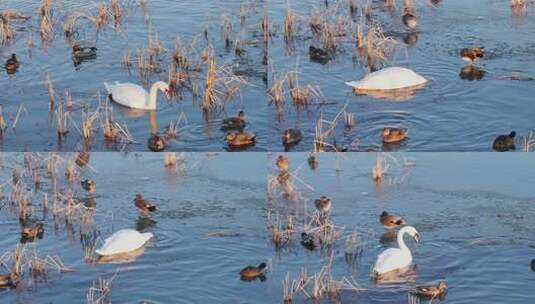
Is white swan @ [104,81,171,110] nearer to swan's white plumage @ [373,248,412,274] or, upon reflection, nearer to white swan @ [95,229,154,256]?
white swan @ [95,229,154,256]

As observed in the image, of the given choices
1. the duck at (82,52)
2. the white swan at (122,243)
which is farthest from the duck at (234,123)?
the duck at (82,52)

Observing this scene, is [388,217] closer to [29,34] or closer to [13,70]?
[13,70]

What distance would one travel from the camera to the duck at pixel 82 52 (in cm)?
1825

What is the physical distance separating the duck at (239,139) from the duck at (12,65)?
4.18 m

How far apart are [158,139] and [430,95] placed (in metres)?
3.46

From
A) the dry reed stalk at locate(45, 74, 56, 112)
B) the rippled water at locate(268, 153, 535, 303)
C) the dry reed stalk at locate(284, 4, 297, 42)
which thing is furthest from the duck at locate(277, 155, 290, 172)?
the dry reed stalk at locate(284, 4, 297, 42)

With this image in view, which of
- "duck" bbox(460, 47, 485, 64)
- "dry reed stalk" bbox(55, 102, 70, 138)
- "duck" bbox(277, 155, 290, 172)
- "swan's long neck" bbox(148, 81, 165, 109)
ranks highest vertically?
"duck" bbox(460, 47, 485, 64)

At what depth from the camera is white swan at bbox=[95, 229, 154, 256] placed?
12.6 metres

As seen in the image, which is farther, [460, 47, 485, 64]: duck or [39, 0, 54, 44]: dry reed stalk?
[39, 0, 54, 44]: dry reed stalk

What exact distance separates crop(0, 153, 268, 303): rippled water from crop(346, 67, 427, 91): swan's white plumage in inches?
77.4

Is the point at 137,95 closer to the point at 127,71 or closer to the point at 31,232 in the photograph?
the point at 127,71

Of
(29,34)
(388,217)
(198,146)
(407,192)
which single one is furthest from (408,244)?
(29,34)

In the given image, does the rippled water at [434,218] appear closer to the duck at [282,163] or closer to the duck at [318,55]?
the duck at [282,163]

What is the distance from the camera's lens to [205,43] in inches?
728
